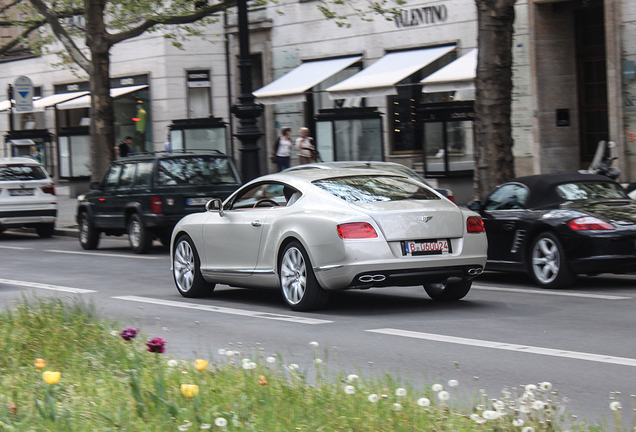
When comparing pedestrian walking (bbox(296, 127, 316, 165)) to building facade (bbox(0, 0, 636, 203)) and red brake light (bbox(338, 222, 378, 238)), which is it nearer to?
building facade (bbox(0, 0, 636, 203))

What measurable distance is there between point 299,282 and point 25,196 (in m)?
13.9

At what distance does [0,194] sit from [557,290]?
14149 mm

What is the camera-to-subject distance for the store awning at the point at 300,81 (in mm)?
28531

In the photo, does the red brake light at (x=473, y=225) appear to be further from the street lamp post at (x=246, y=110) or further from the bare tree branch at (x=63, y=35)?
the bare tree branch at (x=63, y=35)

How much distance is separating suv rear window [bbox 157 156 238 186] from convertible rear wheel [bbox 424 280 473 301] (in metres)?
7.77

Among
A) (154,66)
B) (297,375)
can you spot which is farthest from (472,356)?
(154,66)

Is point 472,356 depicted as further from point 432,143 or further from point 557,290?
point 432,143

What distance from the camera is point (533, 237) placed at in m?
11.5

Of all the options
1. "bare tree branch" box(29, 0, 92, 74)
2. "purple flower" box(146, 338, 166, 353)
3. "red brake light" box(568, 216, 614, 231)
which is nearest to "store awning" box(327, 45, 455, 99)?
"bare tree branch" box(29, 0, 92, 74)

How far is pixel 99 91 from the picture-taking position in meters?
23.7

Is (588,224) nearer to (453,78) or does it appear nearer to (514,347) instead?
(514,347)

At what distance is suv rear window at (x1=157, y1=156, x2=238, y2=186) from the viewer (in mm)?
17359

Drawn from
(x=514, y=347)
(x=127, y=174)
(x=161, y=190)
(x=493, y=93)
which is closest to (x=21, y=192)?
(x=127, y=174)

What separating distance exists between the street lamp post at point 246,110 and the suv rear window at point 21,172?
6.33 metres
